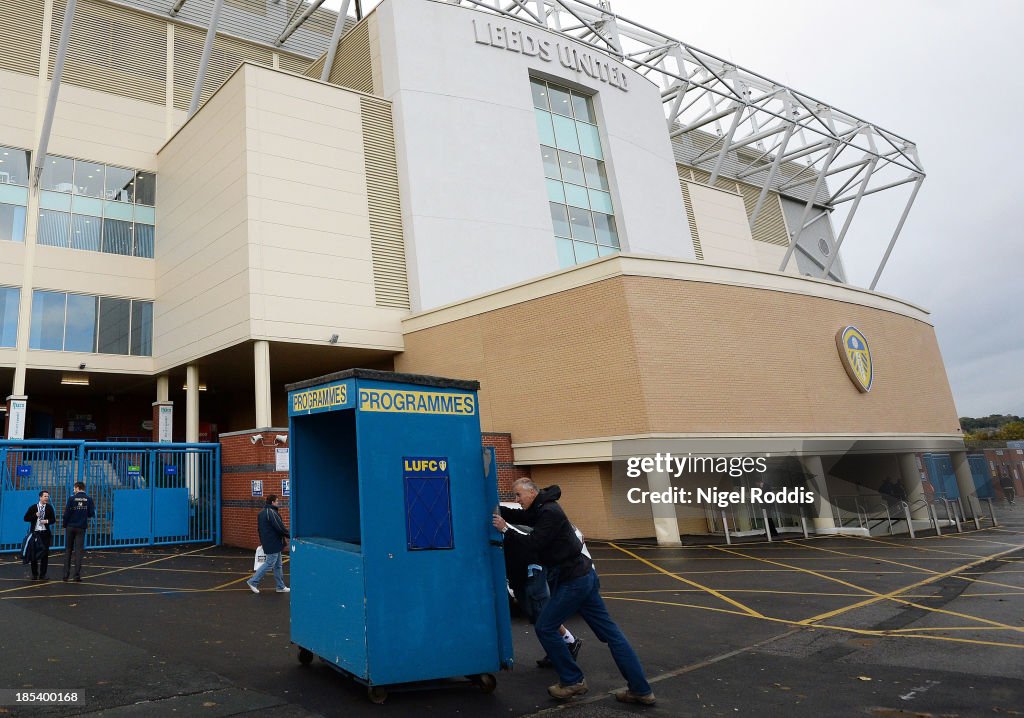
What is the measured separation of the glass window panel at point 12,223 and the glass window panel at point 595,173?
886 inches

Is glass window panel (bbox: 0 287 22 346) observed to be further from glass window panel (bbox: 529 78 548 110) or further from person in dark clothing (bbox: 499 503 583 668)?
person in dark clothing (bbox: 499 503 583 668)

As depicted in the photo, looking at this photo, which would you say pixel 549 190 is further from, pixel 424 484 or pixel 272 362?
pixel 424 484

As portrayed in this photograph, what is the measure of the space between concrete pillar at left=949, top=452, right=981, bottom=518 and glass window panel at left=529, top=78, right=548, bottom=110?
71.7 feet

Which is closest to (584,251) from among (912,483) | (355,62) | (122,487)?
(355,62)

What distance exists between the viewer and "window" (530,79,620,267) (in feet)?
90.6

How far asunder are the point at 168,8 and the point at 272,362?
18.0 m

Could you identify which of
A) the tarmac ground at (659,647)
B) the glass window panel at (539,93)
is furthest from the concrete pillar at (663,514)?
the glass window panel at (539,93)

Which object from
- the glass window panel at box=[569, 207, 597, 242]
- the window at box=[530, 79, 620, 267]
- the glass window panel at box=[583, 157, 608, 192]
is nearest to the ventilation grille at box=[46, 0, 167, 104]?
the window at box=[530, 79, 620, 267]

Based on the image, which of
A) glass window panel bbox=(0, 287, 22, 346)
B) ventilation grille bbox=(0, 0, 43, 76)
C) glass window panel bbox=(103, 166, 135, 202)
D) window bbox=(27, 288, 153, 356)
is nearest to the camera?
glass window panel bbox=(0, 287, 22, 346)

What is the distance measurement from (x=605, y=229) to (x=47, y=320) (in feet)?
74.2

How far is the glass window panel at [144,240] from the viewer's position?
26.4 metres

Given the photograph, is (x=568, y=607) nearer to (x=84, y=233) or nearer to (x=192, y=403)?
(x=192, y=403)

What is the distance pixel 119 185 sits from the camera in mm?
26422

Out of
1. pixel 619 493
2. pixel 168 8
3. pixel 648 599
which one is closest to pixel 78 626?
pixel 648 599
